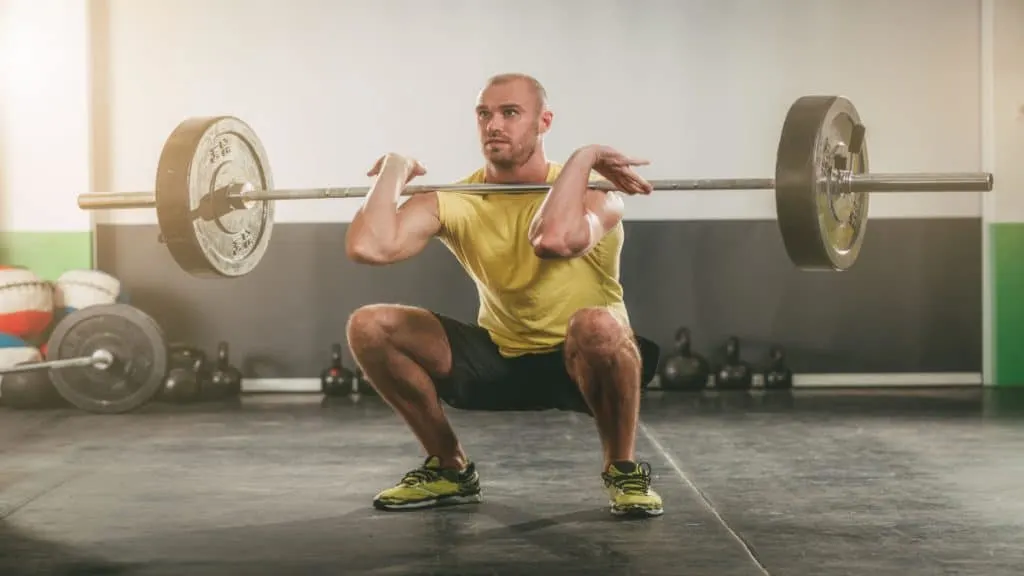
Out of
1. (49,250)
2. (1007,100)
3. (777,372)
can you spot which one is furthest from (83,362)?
(1007,100)

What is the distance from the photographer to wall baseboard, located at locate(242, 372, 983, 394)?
232 inches

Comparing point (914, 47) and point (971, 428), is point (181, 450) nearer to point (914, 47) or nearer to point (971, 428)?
point (971, 428)

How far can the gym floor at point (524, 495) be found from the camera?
2.36 m

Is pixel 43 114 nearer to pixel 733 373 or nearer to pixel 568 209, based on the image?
pixel 733 373

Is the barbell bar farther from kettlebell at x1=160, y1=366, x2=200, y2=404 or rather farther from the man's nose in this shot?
kettlebell at x1=160, y1=366, x2=200, y2=404

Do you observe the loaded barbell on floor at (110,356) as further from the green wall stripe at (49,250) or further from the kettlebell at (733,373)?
the kettlebell at (733,373)

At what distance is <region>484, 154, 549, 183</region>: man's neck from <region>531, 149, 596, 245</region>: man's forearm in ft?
0.83

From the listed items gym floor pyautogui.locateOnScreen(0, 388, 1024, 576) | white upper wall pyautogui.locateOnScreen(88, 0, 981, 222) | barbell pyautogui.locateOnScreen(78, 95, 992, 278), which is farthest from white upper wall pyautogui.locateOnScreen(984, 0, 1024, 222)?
barbell pyautogui.locateOnScreen(78, 95, 992, 278)

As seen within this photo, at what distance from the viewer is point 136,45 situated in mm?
5887

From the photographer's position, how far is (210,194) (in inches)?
117

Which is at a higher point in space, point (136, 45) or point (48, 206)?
point (136, 45)

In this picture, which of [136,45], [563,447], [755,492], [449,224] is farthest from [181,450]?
[136,45]

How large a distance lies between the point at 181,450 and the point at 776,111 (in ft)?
11.3

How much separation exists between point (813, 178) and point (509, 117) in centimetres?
73
